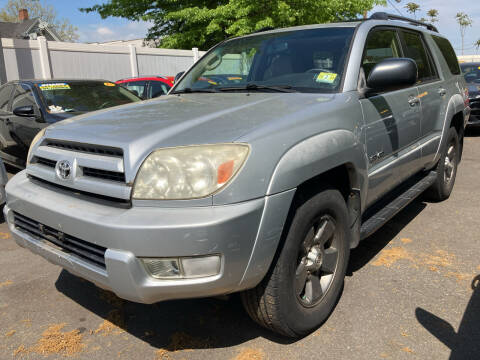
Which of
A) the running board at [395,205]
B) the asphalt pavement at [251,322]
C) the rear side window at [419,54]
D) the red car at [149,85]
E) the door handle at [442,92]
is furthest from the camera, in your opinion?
the red car at [149,85]

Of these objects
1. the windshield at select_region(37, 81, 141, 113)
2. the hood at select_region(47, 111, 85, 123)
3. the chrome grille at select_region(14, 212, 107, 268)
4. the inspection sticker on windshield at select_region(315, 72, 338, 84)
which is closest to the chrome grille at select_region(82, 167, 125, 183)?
the chrome grille at select_region(14, 212, 107, 268)

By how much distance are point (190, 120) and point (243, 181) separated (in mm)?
559

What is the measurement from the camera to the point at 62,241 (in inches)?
90.8

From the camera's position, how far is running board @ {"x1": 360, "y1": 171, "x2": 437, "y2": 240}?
302 cm

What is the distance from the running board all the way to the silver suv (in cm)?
2

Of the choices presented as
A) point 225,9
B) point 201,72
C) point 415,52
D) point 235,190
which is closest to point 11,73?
point 225,9

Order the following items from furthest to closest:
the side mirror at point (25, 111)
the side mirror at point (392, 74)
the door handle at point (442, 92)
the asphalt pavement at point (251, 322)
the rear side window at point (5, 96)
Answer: the rear side window at point (5, 96) < the side mirror at point (25, 111) < the door handle at point (442, 92) < the side mirror at point (392, 74) < the asphalt pavement at point (251, 322)

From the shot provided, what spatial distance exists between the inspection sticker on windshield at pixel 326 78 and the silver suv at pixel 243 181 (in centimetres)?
1

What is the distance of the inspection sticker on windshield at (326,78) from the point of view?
9.41 feet

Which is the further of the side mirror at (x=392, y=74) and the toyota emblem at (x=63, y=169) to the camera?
the side mirror at (x=392, y=74)

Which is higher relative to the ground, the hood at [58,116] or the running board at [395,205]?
the hood at [58,116]

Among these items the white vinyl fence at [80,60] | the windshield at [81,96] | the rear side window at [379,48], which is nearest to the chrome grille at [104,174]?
the rear side window at [379,48]

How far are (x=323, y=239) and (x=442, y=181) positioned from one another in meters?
2.79

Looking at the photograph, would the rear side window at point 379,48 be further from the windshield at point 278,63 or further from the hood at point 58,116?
the hood at point 58,116
